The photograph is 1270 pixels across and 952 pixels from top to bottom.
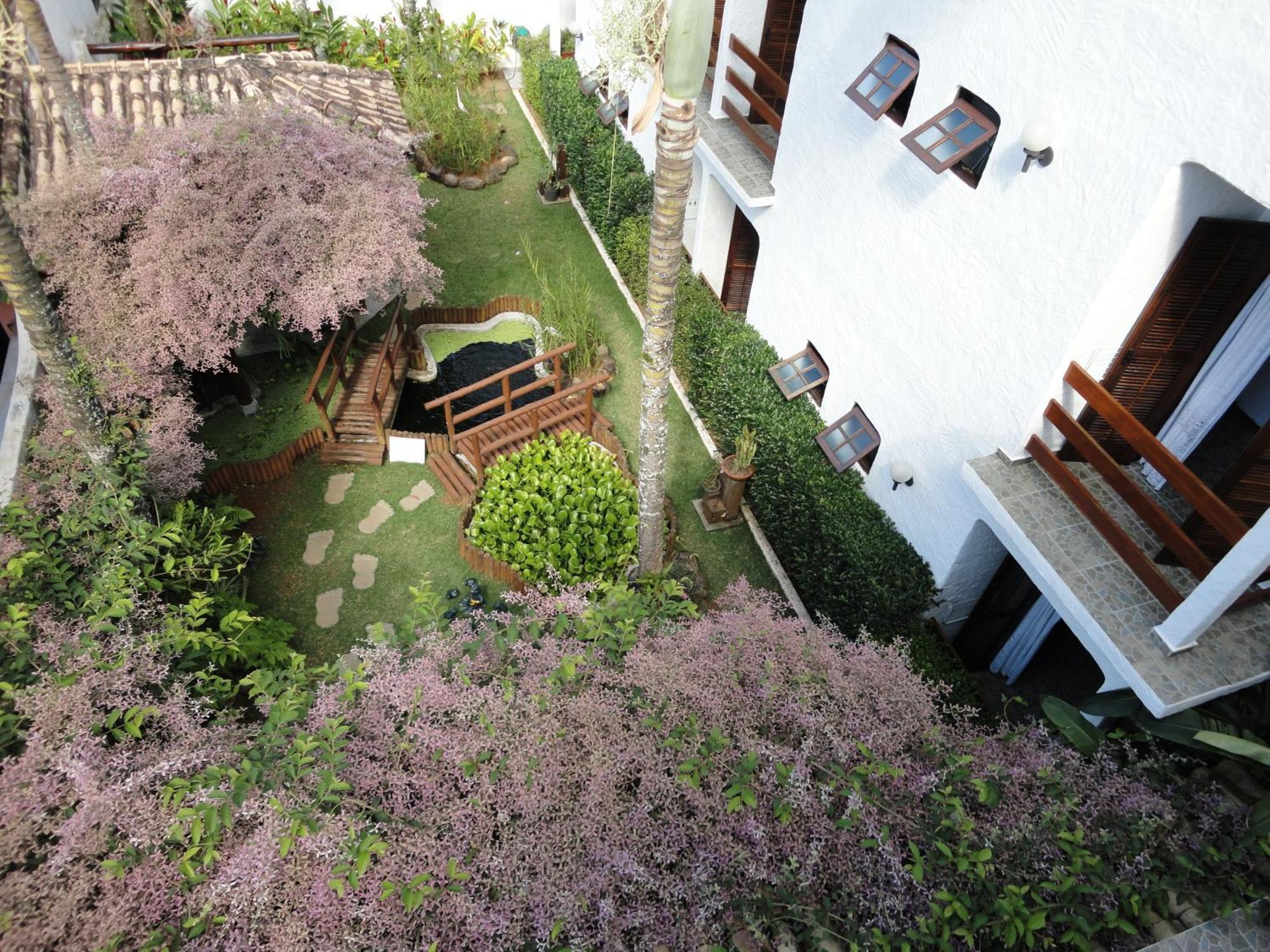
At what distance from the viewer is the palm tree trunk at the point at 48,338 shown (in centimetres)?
737

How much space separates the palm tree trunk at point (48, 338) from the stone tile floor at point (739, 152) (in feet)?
29.1

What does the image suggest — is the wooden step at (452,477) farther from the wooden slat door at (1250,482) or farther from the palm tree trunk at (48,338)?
the wooden slat door at (1250,482)

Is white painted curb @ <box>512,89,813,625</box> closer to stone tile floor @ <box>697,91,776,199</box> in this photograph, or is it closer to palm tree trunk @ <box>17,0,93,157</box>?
stone tile floor @ <box>697,91,776,199</box>

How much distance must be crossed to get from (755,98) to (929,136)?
4.93 meters

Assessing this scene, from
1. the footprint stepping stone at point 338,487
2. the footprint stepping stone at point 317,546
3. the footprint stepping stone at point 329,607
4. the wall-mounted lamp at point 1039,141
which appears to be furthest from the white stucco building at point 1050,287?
the footprint stepping stone at point 317,546

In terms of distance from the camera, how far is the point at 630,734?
A: 235 inches

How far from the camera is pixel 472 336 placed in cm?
1638

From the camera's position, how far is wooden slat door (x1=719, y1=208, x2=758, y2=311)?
14445 millimetres

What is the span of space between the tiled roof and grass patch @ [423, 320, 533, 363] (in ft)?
13.1

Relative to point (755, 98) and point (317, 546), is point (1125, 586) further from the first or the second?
point (317, 546)

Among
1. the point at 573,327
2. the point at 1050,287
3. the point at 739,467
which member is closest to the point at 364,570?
the point at 573,327

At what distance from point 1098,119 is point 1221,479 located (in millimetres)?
3288

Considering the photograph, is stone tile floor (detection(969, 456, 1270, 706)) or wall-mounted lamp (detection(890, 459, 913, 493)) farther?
wall-mounted lamp (detection(890, 459, 913, 493))

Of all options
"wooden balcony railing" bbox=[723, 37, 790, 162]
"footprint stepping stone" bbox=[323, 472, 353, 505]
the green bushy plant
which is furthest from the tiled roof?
"footprint stepping stone" bbox=[323, 472, 353, 505]
